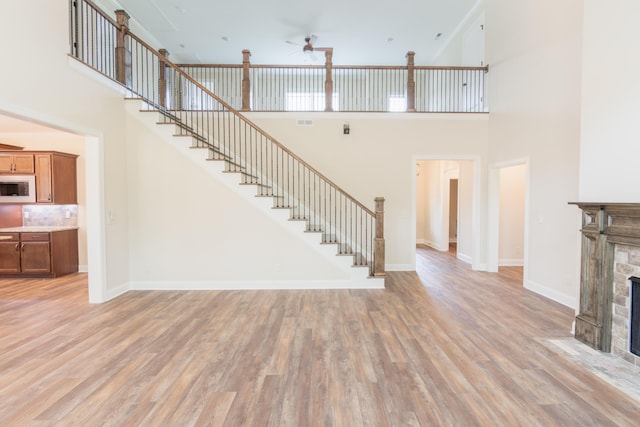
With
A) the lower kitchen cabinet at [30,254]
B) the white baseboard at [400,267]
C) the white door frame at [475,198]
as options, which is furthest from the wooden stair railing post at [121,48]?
the white baseboard at [400,267]

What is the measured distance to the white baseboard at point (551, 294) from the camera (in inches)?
168

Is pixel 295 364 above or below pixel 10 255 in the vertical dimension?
below

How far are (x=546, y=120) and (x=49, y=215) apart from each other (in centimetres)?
950

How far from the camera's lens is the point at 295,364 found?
2.76m

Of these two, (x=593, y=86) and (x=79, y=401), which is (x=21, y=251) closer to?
(x=79, y=401)

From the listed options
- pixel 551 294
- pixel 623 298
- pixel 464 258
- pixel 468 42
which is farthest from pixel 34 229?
pixel 468 42

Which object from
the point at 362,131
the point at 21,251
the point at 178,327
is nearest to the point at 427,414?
the point at 178,327

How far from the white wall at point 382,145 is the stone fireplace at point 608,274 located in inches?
134

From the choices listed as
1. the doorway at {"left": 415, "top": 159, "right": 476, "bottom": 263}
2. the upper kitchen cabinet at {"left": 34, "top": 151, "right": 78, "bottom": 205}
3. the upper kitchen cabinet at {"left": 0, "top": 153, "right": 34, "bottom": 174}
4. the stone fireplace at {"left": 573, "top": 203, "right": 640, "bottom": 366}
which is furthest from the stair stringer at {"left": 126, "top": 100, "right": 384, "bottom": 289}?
the doorway at {"left": 415, "top": 159, "right": 476, "bottom": 263}

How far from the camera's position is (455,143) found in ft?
21.3

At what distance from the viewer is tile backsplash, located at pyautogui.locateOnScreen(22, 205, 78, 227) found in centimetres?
634

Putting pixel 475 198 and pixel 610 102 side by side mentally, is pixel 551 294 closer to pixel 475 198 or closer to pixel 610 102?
pixel 475 198

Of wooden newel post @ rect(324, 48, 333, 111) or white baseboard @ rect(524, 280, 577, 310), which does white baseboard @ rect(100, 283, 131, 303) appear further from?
white baseboard @ rect(524, 280, 577, 310)

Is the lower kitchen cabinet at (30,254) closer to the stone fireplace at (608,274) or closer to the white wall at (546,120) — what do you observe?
the stone fireplace at (608,274)
